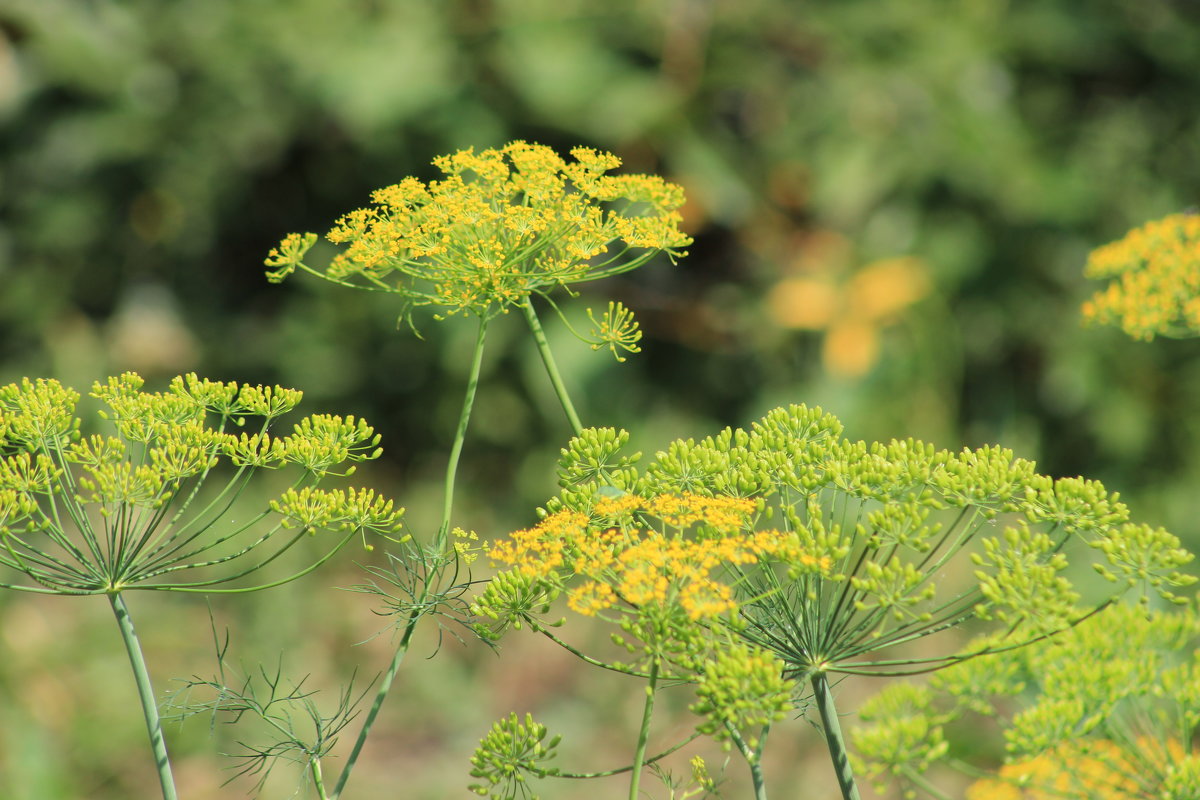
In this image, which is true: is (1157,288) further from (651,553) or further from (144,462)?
(144,462)

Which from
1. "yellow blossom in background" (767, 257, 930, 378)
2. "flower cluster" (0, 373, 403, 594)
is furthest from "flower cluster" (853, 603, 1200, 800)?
"yellow blossom in background" (767, 257, 930, 378)

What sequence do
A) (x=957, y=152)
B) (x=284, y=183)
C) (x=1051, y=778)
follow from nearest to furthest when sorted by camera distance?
1. (x=1051, y=778)
2. (x=957, y=152)
3. (x=284, y=183)

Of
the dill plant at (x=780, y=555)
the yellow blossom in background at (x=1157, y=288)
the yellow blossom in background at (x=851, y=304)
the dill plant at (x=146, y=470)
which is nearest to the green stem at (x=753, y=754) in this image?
the dill plant at (x=780, y=555)

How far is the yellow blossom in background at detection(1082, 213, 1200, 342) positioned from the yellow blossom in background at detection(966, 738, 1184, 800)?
16.2 inches

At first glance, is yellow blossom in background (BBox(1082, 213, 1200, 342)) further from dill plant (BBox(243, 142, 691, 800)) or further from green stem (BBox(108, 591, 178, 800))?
green stem (BBox(108, 591, 178, 800))

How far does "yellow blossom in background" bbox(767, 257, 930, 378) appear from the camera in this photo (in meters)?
4.36

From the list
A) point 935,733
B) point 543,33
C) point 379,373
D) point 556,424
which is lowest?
point 935,733

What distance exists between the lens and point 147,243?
16.8 ft

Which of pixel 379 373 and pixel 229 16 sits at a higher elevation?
pixel 229 16

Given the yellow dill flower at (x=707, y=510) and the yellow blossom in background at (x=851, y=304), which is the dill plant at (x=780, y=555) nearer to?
the yellow dill flower at (x=707, y=510)

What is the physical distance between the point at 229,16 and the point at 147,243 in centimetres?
113

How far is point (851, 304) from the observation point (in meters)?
4.42

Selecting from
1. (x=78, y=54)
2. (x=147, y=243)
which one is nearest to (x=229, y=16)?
(x=78, y=54)

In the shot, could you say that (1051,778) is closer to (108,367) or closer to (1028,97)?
(1028,97)
